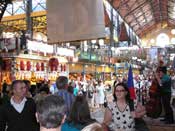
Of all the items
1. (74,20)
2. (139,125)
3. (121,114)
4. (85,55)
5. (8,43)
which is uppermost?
(74,20)

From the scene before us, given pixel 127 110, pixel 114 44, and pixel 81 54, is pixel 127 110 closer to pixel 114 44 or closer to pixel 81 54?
pixel 81 54

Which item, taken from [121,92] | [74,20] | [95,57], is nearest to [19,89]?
[121,92]

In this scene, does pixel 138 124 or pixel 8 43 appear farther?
pixel 8 43

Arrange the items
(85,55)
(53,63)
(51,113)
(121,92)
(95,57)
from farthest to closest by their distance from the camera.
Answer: (95,57), (85,55), (53,63), (121,92), (51,113)

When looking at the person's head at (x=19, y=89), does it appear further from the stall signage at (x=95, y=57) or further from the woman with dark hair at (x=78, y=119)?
the stall signage at (x=95, y=57)

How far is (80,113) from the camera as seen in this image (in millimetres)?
3154

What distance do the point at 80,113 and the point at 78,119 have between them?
Answer: 0.20 ft

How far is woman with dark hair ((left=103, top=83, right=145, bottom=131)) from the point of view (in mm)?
4223

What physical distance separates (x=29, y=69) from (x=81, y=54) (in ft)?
25.7

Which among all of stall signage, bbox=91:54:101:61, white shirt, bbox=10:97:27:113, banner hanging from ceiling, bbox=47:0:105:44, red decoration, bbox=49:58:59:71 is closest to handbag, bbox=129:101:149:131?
white shirt, bbox=10:97:27:113

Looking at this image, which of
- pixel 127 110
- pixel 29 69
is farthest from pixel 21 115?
pixel 29 69

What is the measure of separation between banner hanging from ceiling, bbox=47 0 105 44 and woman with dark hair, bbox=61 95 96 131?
11.0 ft

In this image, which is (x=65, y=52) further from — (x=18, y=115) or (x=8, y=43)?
(x=18, y=115)

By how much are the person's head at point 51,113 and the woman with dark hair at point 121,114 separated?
7.04 feet
